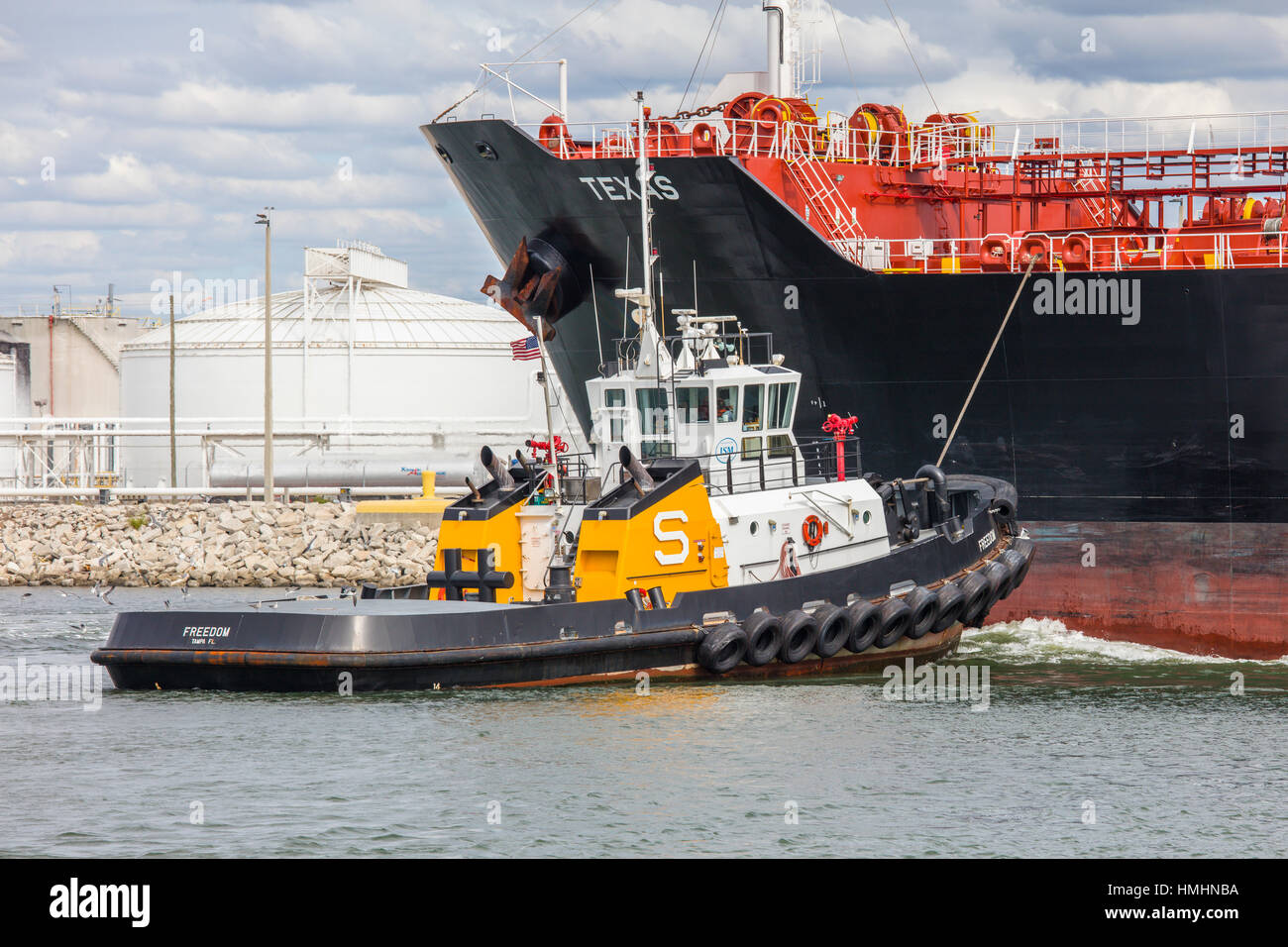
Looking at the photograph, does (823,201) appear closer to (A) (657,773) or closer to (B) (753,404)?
(B) (753,404)

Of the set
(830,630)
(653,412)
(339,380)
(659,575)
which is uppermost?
(339,380)

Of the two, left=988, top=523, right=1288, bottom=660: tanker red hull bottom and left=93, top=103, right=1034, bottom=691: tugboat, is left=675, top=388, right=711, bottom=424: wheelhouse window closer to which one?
left=93, top=103, right=1034, bottom=691: tugboat

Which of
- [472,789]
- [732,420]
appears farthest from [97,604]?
[472,789]

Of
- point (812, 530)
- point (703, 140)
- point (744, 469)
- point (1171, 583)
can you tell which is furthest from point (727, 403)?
point (1171, 583)

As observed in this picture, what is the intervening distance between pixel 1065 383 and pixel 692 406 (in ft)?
17.7

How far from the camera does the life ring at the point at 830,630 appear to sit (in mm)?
15414

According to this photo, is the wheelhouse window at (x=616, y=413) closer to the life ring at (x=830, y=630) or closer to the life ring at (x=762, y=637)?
the life ring at (x=762, y=637)

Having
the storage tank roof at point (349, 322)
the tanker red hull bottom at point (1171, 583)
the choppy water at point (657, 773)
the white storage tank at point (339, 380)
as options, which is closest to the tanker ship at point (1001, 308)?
the tanker red hull bottom at point (1171, 583)

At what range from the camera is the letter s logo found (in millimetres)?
15008

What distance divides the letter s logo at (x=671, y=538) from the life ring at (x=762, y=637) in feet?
3.13

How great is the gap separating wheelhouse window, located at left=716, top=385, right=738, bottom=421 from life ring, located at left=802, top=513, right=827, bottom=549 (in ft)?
4.63

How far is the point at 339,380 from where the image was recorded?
45719 millimetres

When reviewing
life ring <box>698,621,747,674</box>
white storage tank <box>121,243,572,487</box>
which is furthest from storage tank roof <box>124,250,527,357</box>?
life ring <box>698,621,747,674</box>

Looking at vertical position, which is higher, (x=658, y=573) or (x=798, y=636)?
Result: (x=658, y=573)
